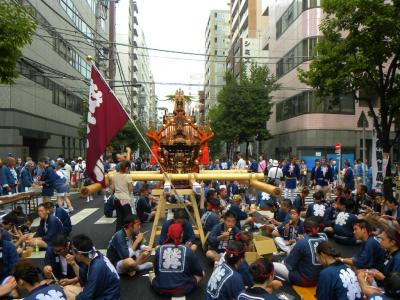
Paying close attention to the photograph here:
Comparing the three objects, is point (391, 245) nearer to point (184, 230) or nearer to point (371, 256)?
point (371, 256)

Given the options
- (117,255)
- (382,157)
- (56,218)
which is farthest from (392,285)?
(382,157)

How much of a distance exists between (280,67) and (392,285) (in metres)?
37.8

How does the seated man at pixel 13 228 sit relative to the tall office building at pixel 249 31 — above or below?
below

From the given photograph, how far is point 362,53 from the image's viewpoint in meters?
12.4

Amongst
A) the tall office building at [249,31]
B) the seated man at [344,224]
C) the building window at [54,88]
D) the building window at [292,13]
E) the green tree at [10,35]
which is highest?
the tall office building at [249,31]

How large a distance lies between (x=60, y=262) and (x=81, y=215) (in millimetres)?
8730

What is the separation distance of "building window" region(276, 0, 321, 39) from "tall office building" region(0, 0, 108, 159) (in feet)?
50.3

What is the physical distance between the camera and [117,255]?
7480mm

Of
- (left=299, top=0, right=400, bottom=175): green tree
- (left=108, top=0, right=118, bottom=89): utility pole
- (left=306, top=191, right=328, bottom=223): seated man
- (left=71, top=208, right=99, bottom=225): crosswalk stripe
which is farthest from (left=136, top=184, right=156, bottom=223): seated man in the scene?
(left=108, top=0, right=118, bottom=89): utility pole

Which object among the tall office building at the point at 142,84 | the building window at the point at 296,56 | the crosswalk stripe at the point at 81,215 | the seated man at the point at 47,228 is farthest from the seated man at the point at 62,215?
the tall office building at the point at 142,84

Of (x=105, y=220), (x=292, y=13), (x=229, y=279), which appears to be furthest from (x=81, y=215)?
(x=292, y=13)

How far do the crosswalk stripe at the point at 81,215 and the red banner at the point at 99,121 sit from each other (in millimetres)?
6423

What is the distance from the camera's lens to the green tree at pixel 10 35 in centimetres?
990

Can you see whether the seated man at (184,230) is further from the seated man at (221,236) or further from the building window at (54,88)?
the building window at (54,88)
